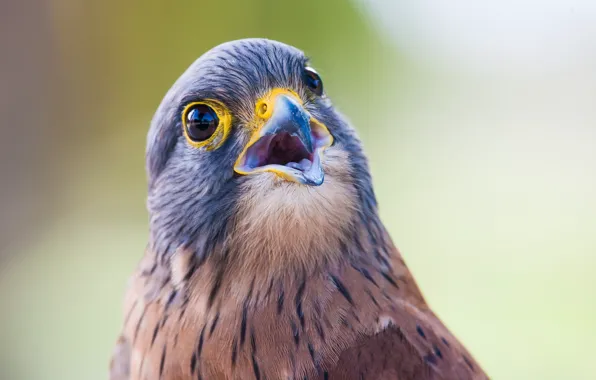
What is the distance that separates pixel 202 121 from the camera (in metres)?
0.60

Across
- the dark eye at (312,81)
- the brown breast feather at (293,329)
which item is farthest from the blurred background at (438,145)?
the brown breast feather at (293,329)

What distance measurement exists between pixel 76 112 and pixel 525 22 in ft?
3.31

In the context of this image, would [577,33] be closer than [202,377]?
No

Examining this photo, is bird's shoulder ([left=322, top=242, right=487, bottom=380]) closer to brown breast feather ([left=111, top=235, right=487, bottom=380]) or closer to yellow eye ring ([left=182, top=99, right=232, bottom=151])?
brown breast feather ([left=111, top=235, right=487, bottom=380])

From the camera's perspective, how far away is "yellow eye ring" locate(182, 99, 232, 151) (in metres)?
0.59

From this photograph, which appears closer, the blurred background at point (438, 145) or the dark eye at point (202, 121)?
the dark eye at point (202, 121)

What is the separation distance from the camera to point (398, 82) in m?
1.17

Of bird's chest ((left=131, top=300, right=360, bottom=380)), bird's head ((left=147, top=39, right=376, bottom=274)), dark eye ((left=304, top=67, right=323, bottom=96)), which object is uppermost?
dark eye ((left=304, top=67, right=323, bottom=96))

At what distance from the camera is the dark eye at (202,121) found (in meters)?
0.60

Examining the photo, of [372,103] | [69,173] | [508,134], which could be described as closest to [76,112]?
[69,173]

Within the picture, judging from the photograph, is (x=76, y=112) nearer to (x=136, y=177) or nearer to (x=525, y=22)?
(x=136, y=177)

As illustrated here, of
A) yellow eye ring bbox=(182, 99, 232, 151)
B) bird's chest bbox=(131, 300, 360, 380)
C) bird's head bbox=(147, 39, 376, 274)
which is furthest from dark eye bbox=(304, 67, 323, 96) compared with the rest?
bird's chest bbox=(131, 300, 360, 380)

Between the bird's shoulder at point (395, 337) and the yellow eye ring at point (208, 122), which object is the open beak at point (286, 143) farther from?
the bird's shoulder at point (395, 337)

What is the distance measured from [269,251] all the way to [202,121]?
15 cm
